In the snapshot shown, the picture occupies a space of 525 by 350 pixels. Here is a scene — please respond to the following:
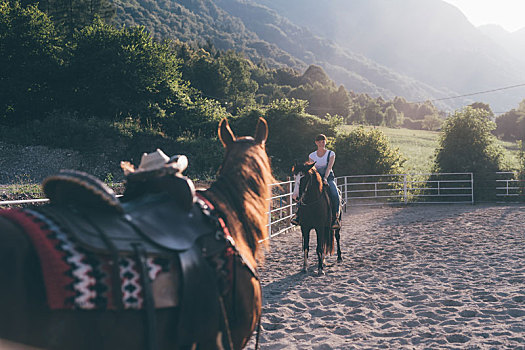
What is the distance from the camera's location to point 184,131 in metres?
23.4

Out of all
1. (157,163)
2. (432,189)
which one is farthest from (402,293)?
(432,189)

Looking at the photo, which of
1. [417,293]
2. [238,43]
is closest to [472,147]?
[417,293]

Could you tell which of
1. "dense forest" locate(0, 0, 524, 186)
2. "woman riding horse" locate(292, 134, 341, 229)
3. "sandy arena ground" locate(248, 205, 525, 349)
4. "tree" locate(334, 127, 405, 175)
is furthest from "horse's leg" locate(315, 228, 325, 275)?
"tree" locate(334, 127, 405, 175)

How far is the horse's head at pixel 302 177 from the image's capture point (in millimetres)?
5742

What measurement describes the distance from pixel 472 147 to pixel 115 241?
18.6 meters

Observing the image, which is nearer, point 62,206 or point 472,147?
point 62,206

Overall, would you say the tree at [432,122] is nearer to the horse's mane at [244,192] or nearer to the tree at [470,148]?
the tree at [470,148]

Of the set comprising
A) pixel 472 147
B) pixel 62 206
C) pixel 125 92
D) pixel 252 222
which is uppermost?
pixel 125 92

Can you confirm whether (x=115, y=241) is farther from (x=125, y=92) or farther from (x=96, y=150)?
(x=125, y=92)

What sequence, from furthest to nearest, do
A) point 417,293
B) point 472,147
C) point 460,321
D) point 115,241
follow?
point 472,147
point 417,293
point 460,321
point 115,241

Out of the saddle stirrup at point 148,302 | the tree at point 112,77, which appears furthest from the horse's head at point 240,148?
the tree at point 112,77

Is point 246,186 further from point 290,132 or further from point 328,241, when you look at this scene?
point 290,132

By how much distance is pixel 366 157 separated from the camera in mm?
17547

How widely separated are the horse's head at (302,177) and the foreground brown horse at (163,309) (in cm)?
333
